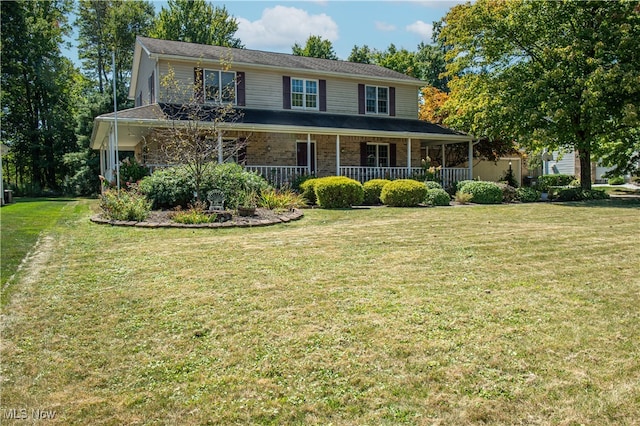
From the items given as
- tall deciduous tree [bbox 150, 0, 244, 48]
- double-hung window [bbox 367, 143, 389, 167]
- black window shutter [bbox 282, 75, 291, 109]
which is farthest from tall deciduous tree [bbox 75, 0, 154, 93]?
double-hung window [bbox 367, 143, 389, 167]

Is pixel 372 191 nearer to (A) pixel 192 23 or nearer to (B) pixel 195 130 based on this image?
(B) pixel 195 130

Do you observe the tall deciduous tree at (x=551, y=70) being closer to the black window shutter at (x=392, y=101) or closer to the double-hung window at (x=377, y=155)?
the black window shutter at (x=392, y=101)

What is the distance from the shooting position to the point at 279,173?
1928cm

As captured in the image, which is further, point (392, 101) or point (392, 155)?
point (392, 101)

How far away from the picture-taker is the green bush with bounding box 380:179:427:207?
1524 centimetres

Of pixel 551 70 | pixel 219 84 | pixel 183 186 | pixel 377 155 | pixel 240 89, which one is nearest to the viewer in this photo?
pixel 183 186

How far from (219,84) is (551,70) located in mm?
13085

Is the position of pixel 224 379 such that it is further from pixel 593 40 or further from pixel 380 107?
pixel 380 107

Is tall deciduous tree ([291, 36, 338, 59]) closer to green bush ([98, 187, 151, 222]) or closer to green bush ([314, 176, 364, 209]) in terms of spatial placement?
green bush ([314, 176, 364, 209])

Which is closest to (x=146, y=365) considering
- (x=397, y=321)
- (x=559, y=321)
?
(x=397, y=321)
